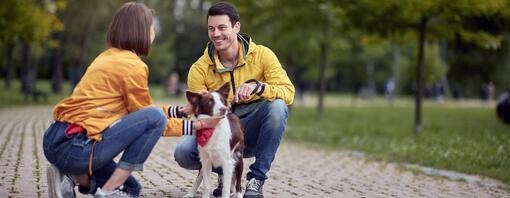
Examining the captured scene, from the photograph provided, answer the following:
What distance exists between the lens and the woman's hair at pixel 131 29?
468 centimetres

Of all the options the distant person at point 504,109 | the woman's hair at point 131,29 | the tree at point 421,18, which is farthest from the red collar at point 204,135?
the distant person at point 504,109

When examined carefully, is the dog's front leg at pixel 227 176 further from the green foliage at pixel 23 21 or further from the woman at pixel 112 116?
the green foliage at pixel 23 21

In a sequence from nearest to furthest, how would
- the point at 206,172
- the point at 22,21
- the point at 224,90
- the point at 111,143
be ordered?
the point at 111,143 → the point at 224,90 → the point at 206,172 → the point at 22,21

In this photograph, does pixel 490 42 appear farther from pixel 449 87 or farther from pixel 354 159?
pixel 449 87

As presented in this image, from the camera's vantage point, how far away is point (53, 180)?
4.77 metres

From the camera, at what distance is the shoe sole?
15.5ft

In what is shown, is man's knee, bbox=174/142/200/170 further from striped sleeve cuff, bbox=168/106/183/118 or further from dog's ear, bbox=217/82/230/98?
dog's ear, bbox=217/82/230/98

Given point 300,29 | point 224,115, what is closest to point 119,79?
point 224,115

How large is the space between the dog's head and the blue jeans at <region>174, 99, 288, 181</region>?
86 centimetres

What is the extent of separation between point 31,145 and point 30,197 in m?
5.07

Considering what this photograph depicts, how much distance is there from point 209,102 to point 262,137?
106 centimetres

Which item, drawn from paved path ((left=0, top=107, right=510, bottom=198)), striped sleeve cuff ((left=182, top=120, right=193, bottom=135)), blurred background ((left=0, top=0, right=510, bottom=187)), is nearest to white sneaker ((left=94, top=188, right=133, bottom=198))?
striped sleeve cuff ((left=182, top=120, right=193, bottom=135))

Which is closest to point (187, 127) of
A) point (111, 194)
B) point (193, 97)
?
point (193, 97)

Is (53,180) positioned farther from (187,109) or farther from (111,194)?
(187,109)
